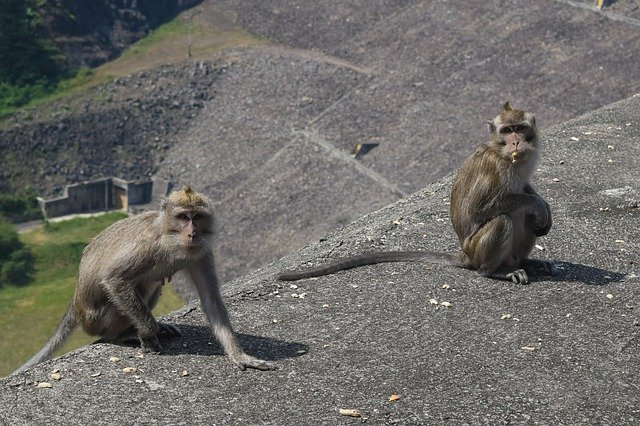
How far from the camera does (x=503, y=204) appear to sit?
11555 mm

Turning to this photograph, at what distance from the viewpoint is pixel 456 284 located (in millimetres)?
11906

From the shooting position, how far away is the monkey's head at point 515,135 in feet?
37.2

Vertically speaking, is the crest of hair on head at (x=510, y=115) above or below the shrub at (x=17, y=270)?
above

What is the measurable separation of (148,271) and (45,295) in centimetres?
2780

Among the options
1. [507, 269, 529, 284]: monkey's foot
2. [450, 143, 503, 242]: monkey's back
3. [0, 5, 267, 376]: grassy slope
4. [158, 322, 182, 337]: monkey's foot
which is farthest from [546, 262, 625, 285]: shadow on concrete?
[0, 5, 267, 376]: grassy slope

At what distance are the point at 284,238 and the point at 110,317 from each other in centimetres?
2902

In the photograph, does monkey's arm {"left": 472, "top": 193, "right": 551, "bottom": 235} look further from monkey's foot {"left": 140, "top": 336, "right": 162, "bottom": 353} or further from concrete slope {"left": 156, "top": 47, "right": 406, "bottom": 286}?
concrete slope {"left": 156, "top": 47, "right": 406, "bottom": 286}

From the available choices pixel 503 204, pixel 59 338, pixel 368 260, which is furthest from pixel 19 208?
pixel 503 204

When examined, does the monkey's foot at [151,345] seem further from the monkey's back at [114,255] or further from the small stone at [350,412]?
the small stone at [350,412]

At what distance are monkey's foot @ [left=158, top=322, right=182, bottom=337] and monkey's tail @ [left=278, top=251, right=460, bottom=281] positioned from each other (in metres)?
2.02

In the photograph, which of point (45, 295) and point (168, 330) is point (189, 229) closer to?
point (168, 330)

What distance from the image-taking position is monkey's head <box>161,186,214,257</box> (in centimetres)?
960

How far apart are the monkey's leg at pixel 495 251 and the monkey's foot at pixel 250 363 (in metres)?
3.12

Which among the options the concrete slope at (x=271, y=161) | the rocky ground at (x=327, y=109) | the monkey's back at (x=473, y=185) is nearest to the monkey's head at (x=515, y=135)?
the monkey's back at (x=473, y=185)
